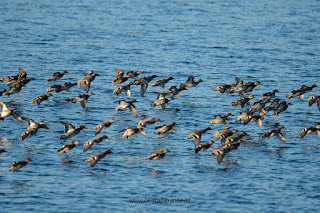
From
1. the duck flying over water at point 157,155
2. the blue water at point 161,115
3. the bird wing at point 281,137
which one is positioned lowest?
the blue water at point 161,115

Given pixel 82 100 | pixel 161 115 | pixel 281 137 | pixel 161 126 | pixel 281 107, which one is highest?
pixel 281 107

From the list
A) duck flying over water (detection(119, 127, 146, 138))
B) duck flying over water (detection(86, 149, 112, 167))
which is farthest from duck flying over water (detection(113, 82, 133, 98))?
duck flying over water (detection(86, 149, 112, 167))

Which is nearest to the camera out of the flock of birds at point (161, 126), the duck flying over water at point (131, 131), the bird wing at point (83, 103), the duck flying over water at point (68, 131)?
the flock of birds at point (161, 126)

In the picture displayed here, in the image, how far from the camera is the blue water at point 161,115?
2442cm

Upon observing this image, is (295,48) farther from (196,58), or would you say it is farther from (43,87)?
(43,87)

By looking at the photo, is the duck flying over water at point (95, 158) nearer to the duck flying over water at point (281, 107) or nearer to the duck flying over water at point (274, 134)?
the duck flying over water at point (274, 134)

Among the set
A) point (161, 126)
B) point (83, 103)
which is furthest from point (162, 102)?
point (161, 126)

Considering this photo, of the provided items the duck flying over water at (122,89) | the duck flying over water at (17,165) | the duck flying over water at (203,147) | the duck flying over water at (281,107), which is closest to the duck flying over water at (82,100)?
the duck flying over water at (122,89)

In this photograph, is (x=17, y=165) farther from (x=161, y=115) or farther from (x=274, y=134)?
(x=274, y=134)

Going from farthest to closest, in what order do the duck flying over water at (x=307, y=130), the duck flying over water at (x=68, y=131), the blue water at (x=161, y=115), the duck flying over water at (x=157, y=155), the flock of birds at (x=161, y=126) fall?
1. the duck flying over water at (x=307, y=130)
2. the duck flying over water at (x=68, y=131)
3. the flock of birds at (x=161, y=126)
4. the duck flying over water at (x=157, y=155)
5. the blue water at (x=161, y=115)

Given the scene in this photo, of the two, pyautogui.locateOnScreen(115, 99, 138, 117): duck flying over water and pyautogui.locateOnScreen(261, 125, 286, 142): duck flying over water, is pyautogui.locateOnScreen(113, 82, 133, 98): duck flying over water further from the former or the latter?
pyautogui.locateOnScreen(261, 125, 286, 142): duck flying over water

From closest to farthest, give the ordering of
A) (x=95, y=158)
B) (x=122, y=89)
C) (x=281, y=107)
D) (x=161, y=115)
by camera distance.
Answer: (x=95, y=158), (x=281, y=107), (x=161, y=115), (x=122, y=89)

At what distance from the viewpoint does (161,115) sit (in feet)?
119

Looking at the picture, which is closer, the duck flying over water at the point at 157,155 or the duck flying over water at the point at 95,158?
the duck flying over water at the point at 95,158
